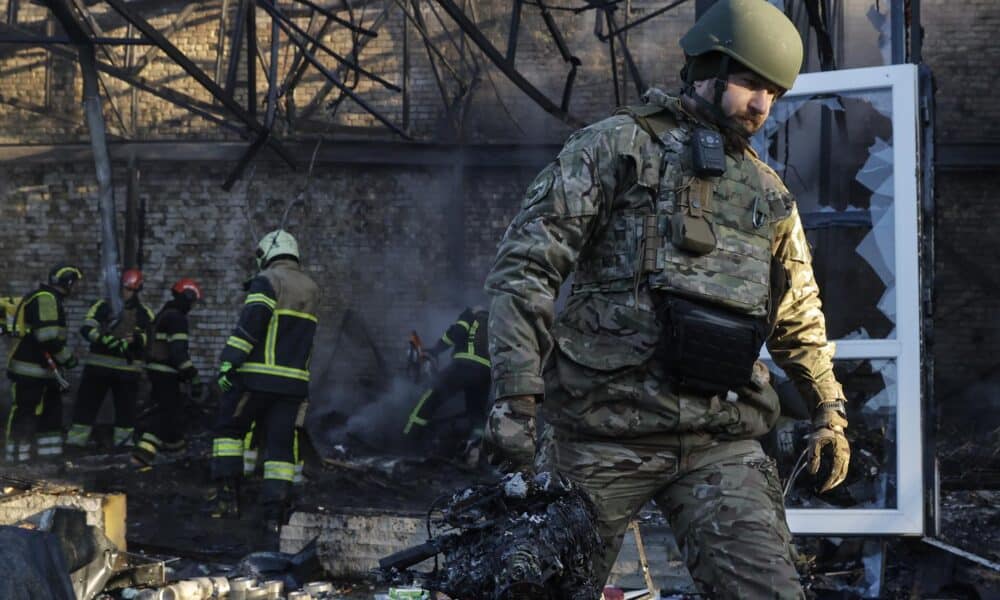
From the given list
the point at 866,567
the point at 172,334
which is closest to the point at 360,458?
the point at 172,334

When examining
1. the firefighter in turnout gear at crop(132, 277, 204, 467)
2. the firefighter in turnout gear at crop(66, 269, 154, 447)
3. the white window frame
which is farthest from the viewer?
the firefighter in turnout gear at crop(66, 269, 154, 447)

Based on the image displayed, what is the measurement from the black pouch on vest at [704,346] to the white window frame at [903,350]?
2.58 m

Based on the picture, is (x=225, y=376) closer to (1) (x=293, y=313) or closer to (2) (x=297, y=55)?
(1) (x=293, y=313)

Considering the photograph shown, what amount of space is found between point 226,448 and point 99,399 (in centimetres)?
Result: 367

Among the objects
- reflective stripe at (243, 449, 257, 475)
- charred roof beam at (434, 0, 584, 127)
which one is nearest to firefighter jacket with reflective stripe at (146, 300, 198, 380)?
reflective stripe at (243, 449, 257, 475)

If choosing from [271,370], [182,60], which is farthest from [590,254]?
[182,60]

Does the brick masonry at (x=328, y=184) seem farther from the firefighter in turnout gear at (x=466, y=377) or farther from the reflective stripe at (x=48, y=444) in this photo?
the reflective stripe at (x=48, y=444)

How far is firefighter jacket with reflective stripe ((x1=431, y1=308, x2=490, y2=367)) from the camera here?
10672 millimetres

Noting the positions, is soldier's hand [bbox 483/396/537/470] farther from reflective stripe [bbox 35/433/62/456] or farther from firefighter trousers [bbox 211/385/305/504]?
reflective stripe [bbox 35/433/62/456]

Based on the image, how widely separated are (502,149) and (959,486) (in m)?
5.88

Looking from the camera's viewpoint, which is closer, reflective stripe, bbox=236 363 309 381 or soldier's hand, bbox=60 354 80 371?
reflective stripe, bbox=236 363 309 381

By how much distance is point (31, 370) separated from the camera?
10758 mm

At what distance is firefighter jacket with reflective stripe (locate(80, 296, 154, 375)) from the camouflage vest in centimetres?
842

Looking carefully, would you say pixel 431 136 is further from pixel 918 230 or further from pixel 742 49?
pixel 742 49
